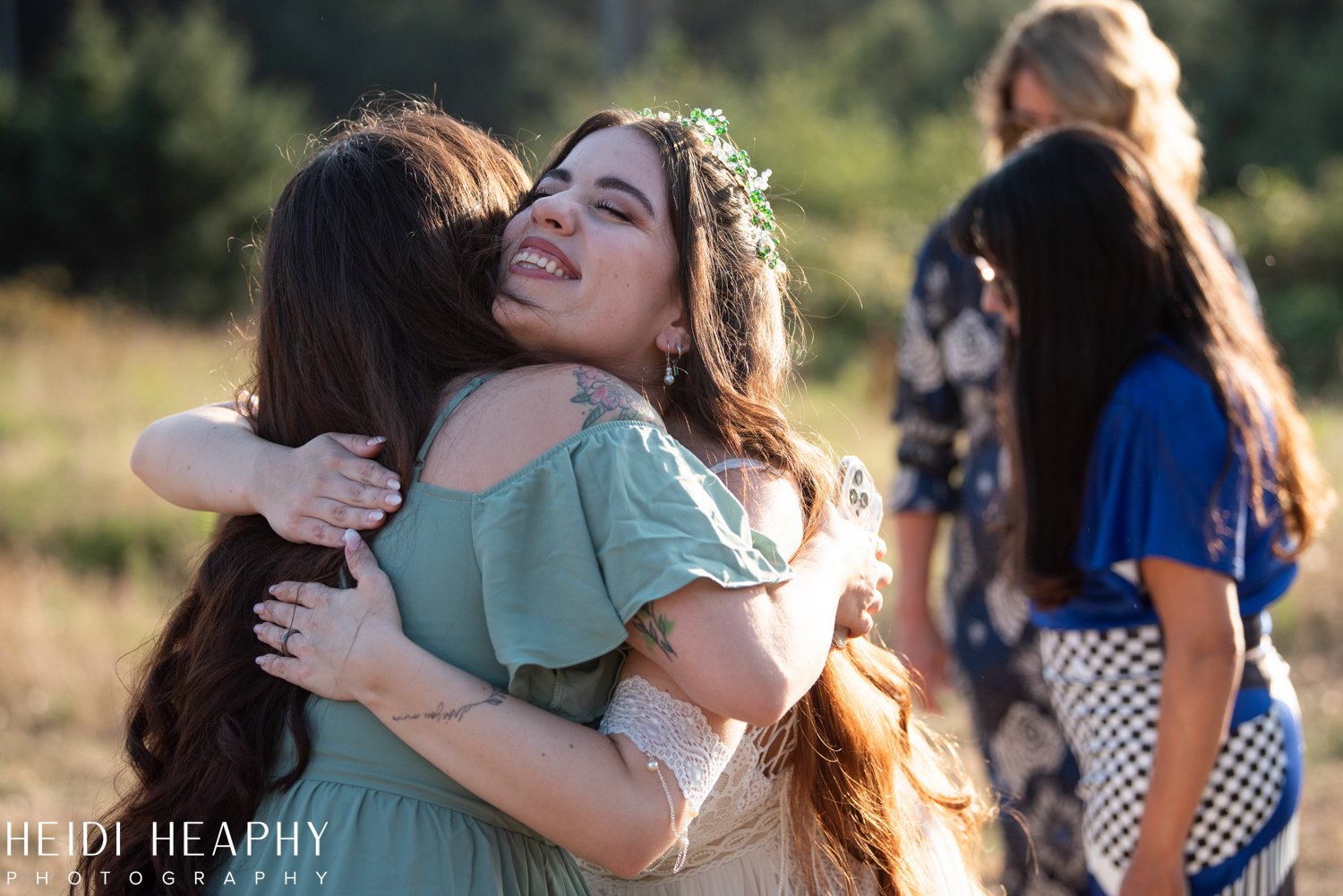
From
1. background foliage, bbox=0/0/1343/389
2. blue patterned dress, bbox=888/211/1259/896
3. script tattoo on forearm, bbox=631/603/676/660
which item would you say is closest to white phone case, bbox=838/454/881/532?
script tattoo on forearm, bbox=631/603/676/660

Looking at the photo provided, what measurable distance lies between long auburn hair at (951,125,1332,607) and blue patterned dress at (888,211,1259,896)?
0.91 m

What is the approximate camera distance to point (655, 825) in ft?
5.64

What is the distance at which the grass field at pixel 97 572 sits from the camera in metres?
4.71

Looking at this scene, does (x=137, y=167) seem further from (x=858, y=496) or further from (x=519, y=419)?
(x=519, y=419)

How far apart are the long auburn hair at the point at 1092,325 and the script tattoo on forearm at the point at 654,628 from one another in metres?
1.13

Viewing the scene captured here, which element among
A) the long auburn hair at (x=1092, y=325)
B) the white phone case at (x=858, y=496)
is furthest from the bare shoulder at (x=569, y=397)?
the long auburn hair at (x=1092, y=325)

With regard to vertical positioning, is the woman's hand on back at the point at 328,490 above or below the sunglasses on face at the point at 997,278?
below

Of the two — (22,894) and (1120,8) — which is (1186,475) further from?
(22,894)

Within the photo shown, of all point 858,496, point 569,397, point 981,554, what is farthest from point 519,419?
point 981,554

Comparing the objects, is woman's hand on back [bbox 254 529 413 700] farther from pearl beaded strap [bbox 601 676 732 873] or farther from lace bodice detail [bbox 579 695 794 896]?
lace bodice detail [bbox 579 695 794 896]

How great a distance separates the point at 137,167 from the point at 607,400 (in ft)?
70.3

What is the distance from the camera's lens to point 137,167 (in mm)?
21016

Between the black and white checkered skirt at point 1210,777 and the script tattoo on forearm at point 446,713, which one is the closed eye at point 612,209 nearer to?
the script tattoo on forearm at point 446,713

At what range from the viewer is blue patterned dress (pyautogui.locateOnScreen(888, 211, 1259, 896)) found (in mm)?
3307
